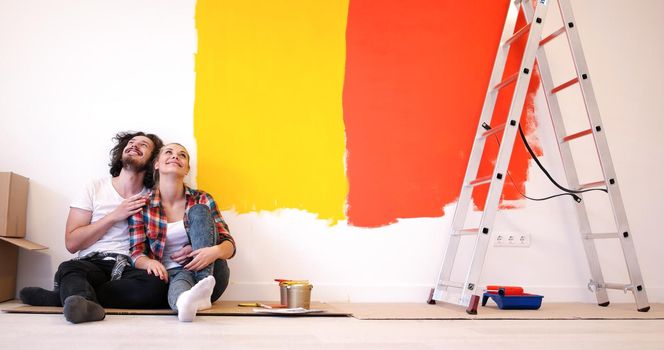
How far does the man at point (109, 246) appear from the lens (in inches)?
87.3

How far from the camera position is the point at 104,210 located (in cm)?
272

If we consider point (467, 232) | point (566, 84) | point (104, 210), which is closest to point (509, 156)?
point (467, 232)

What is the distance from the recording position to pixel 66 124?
2963mm

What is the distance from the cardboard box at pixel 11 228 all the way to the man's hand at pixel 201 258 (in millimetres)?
709

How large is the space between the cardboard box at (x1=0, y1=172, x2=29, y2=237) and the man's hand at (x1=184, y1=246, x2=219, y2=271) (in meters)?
0.84

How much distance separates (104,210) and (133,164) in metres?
0.24

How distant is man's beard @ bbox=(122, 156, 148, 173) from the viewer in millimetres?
2781

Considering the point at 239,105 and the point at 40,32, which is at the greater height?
the point at 40,32

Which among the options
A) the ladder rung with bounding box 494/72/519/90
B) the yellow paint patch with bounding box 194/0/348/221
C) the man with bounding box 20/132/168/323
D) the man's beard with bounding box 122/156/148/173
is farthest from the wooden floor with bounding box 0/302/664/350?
the ladder rung with bounding box 494/72/519/90

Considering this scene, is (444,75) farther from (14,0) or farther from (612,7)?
(14,0)

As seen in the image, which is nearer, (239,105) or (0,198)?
(0,198)

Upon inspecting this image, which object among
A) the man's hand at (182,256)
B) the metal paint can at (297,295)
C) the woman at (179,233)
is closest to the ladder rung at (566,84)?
the metal paint can at (297,295)

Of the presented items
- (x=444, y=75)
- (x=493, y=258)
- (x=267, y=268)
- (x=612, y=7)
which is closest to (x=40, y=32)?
(x=267, y=268)

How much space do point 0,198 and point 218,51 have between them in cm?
119
